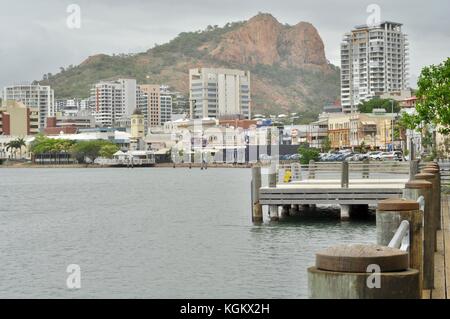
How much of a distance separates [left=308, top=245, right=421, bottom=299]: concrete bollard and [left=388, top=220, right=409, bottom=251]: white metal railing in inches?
102

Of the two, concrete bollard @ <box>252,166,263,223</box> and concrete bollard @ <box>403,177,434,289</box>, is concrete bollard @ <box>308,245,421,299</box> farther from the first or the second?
concrete bollard @ <box>252,166,263,223</box>

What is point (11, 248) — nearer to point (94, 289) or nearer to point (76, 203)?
point (94, 289)

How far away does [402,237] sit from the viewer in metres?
7.38

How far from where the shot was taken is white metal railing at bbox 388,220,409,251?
22.2ft

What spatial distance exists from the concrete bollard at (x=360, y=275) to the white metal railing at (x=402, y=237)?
2.60m

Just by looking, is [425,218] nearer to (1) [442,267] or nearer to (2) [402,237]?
(1) [442,267]

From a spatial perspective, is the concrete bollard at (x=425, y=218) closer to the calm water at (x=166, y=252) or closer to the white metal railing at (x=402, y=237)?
the white metal railing at (x=402, y=237)

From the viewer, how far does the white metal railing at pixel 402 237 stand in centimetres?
677

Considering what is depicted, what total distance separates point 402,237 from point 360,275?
3.75 meters

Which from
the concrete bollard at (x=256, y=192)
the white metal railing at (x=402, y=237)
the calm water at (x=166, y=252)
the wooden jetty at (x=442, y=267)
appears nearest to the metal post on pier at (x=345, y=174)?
the calm water at (x=166, y=252)

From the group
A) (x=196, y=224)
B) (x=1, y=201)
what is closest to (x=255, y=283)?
(x=196, y=224)

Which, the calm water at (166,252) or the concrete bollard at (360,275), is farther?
the calm water at (166,252)

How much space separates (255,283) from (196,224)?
22721mm
